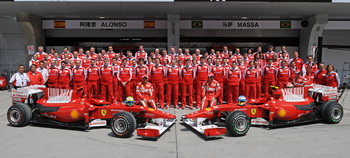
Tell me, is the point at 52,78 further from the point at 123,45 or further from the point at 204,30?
the point at 204,30

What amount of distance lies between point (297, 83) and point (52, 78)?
308 inches

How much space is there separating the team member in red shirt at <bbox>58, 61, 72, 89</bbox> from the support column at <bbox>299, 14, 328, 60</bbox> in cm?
1182

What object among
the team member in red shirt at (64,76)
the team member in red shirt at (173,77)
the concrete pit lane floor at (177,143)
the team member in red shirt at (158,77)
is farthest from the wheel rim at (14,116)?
the team member in red shirt at (173,77)

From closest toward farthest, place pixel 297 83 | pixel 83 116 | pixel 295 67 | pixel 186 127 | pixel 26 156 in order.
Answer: pixel 26 156 → pixel 83 116 → pixel 186 127 → pixel 297 83 → pixel 295 67

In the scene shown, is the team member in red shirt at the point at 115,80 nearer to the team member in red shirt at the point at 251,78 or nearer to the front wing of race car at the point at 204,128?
the front wing of race car at the point at 204,128

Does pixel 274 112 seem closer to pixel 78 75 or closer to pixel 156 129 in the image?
pixel 156 129

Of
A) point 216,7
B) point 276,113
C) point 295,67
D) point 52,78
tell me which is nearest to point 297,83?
point 295,67

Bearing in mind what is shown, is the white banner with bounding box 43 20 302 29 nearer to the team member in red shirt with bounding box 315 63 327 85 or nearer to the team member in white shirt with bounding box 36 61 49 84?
the team member in white shirt with bounding box 36 61 49 84

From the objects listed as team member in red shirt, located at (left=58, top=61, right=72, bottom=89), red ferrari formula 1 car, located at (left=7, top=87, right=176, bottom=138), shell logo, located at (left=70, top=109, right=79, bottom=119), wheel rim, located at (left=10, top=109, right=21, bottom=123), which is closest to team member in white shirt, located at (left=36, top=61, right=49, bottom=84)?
team member in red shirt, located at (left=58, top=61, right=72, bottom=89)

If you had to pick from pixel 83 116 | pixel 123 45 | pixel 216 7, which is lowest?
pixel 83 116

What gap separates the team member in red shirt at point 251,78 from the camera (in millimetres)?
8625

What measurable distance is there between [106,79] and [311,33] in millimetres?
11045

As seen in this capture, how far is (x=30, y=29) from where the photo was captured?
1271 cm

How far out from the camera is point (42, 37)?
13734 mm
